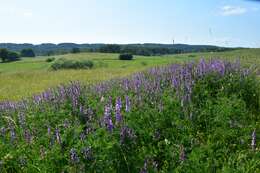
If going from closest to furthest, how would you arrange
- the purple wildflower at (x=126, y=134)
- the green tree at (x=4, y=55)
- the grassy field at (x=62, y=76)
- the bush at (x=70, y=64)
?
the purple wildflower at (x=126, y=134) < the grassy field at (x=62, y=76) < the bush at (x=70, y=64) < the green tree at (x=4, y=55)

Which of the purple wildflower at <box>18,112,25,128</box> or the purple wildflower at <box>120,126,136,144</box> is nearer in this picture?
the purple wildflower at <box>120,126,136,144</box>

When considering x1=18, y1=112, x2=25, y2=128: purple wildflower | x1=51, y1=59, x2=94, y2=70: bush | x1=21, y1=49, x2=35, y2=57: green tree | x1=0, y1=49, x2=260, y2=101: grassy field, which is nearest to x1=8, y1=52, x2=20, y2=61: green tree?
x1=21, y1=49, x2=35, y2=57: green tree

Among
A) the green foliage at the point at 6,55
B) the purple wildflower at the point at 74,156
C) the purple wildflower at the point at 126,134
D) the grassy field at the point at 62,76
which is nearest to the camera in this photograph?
the purple wildflower at the point at 74,156

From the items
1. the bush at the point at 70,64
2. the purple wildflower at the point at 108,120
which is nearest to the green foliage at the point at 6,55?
the bush at the point at 70,64

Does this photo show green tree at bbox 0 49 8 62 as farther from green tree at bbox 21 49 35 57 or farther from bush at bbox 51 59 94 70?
bush at bbox 51 59 94 70

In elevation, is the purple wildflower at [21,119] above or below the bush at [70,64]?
above

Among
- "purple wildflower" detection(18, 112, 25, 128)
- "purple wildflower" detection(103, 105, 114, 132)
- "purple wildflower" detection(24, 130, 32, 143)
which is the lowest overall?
"purple wildflower" detection(24, 130, 32, 143)

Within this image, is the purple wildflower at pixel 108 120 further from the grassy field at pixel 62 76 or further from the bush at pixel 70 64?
the bush at pixel 70 64

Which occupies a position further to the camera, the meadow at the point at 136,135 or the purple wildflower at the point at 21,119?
the purple wildflower at the point at 21,119

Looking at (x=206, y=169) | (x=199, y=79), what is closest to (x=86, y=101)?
(x=199, y=79)

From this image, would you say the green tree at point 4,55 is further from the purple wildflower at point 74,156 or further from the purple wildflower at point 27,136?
the purple wildflower at point 74,156

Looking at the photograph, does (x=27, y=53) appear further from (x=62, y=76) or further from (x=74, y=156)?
(x=74, y=156)

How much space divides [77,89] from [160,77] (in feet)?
5.15

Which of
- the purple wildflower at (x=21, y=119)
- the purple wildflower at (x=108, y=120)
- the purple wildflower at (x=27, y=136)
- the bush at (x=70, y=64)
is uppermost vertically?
the purple wildflower at (x=108, y=120)
